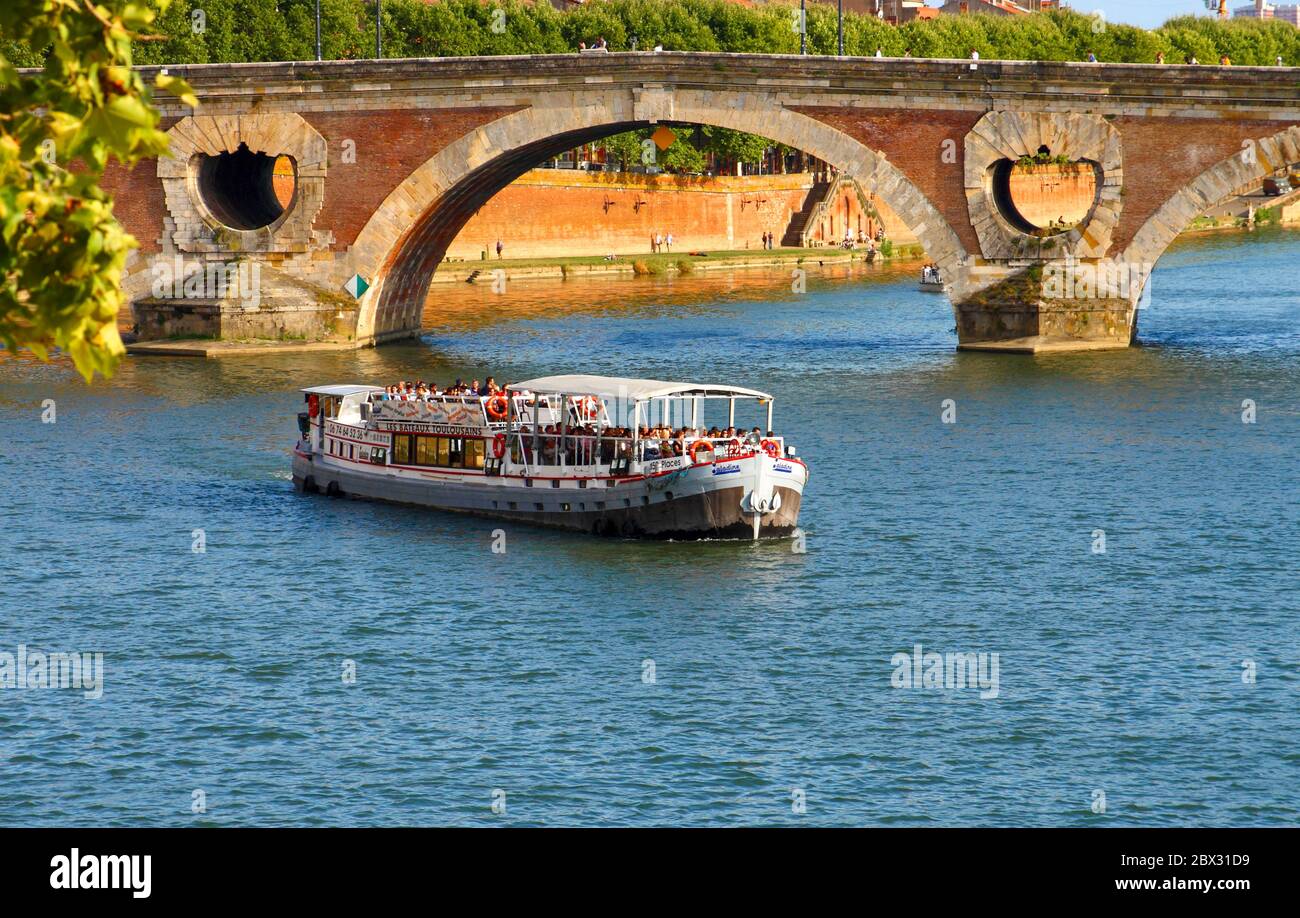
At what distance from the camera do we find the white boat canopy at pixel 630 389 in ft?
155

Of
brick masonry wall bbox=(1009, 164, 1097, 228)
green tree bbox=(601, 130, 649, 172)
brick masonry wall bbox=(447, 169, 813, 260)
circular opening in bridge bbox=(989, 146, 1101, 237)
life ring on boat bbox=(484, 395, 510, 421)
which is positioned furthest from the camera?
brick masonry wall bbox=(1009, 164, 1097, 228)

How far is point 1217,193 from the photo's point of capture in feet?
223

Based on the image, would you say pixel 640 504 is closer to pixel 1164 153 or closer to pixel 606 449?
pixel 606 449

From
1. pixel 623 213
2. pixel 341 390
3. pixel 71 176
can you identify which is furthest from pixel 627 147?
pixel 71 176

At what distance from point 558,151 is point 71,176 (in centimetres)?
6512

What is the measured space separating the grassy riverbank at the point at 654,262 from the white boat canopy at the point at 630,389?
60.1 meters

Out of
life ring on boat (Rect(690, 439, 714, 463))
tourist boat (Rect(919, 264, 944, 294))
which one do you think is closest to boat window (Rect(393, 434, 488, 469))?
life ring on boat (Rect(690, 439, 714, 463))

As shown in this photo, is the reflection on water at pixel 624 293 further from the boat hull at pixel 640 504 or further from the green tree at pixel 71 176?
the green tree at pixel 71 176

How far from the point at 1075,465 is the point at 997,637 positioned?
17.1 metres

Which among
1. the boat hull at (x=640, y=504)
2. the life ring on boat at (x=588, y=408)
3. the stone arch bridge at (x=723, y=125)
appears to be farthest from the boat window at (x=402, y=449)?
the stone arch bridge at (x=723, y=125)

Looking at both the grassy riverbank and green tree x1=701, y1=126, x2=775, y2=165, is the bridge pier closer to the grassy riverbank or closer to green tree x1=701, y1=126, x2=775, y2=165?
the grassy riverbank

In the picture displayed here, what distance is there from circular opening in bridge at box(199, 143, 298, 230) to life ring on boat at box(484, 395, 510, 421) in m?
29.8

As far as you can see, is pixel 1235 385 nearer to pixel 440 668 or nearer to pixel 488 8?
pixel 440 668

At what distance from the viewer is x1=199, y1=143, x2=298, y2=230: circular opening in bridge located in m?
78.6
